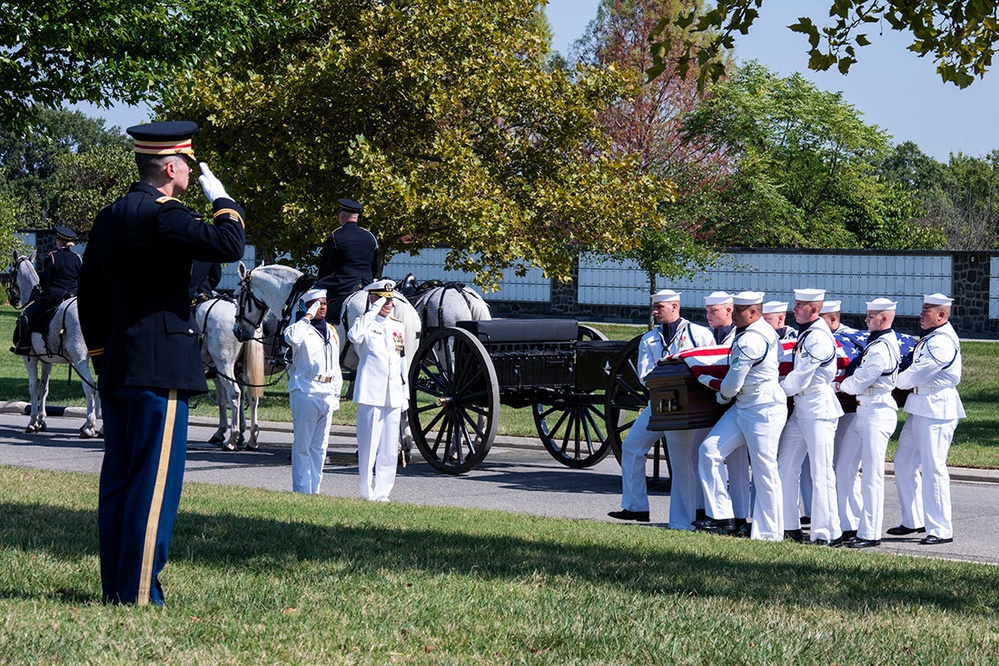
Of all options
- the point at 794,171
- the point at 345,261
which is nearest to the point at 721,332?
the point at 345,261

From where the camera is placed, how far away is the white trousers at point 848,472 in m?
10.6

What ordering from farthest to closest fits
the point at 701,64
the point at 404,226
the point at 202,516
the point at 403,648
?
the point at 404,226
the point at 202,516
the point at 701,64
the point at 403,648

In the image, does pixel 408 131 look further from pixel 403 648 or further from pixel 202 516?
pixel 403 648

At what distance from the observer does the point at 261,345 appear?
51.5 ft

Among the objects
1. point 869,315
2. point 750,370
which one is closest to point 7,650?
point 750,370

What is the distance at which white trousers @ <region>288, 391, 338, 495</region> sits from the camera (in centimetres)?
1180

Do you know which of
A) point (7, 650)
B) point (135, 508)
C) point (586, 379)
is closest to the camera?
point (7, 650)

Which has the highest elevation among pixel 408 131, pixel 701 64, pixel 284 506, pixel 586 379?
pixel 408 131

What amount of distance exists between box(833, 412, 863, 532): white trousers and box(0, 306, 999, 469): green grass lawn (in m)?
4.55

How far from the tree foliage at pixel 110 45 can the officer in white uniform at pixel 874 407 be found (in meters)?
10.8

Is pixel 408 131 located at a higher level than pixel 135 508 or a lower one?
higher

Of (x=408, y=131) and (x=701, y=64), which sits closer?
(x=701, y=64)

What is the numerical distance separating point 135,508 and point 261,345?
10.4 m

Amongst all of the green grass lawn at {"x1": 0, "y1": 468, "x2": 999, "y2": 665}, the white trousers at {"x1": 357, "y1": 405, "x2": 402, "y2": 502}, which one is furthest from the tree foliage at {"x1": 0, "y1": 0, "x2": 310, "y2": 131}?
the green grass lawn at {"x1": 0, "y1": 468, "x2": 999, "y2": 665}
